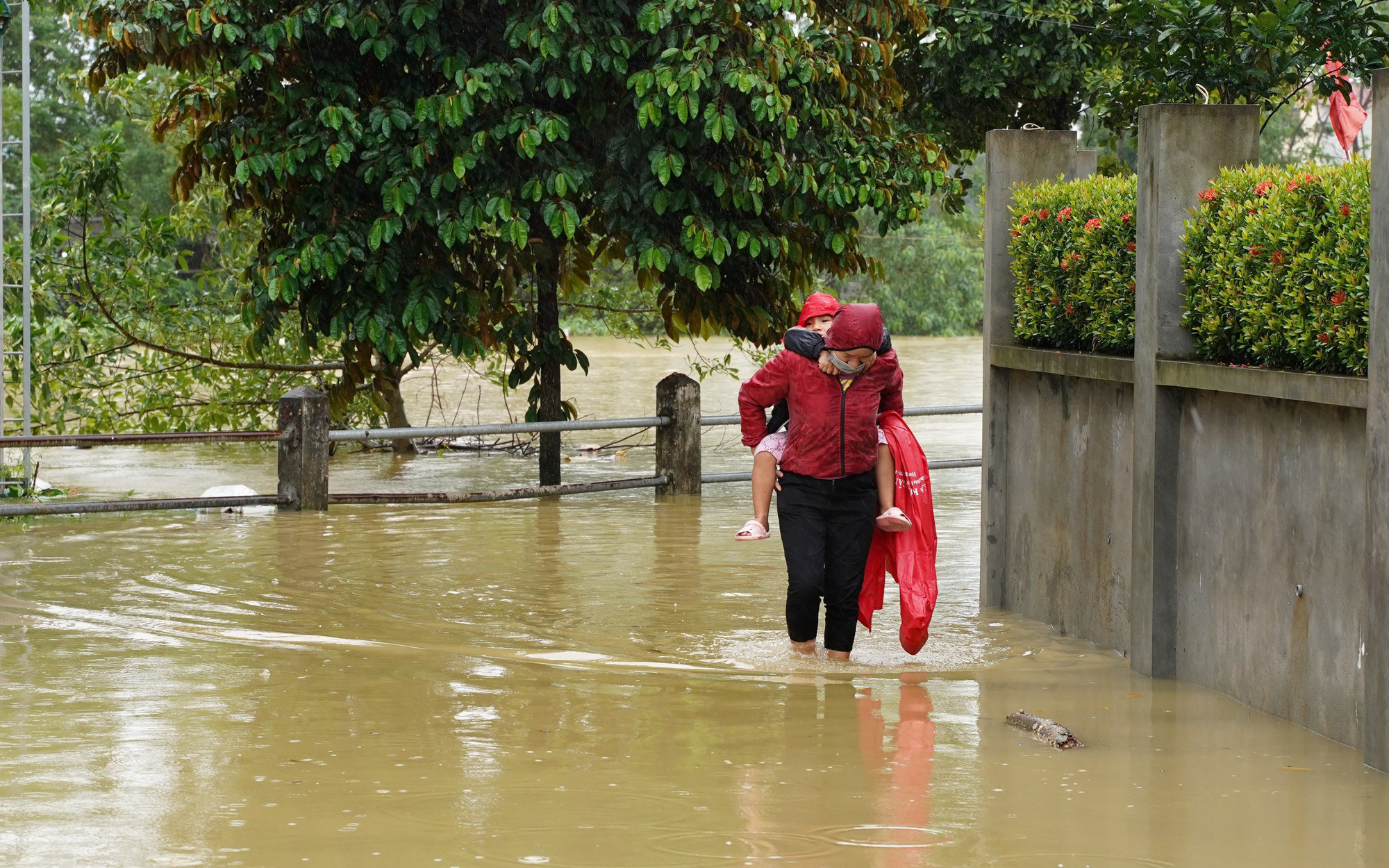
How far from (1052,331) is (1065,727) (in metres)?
2.60

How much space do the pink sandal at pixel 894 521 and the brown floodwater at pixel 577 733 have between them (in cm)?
60

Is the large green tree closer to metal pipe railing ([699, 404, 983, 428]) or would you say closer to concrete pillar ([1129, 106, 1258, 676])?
metal pipe railing ([699, 404, 983, 428])

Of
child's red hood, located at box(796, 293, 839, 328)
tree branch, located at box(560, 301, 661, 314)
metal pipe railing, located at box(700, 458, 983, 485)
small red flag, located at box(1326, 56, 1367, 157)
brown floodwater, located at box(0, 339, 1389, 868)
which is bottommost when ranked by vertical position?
brown floodwater, located at box(0, 339, 1389, 868)

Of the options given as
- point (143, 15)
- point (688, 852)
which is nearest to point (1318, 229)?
point (688, 852)

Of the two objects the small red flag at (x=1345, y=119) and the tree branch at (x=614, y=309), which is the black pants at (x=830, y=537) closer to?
the small red flag at (x=1345, y=119)

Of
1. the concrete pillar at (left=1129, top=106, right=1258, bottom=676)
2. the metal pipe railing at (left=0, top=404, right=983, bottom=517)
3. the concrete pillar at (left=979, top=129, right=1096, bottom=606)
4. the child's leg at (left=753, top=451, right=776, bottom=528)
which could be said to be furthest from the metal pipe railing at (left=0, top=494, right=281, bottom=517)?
the concrete pillar at (left=1129, top=106, right=1258, bottom=676)

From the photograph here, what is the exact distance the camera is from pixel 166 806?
4617mm

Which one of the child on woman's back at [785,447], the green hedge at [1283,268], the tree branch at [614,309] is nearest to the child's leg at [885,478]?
the child on woman's back at [785,447]

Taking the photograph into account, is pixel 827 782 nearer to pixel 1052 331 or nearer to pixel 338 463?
pixel 1052 331

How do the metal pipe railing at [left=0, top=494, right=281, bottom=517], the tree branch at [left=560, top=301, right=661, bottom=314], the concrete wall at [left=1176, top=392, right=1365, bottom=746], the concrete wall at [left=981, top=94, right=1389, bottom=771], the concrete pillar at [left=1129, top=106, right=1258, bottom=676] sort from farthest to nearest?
the tree branch at [left=560, top=301, right=661, bottom=314] → the metal pipe railing at [left=0, top=494, right=281, bottom=517] → the concrete pillar at [left=1129, top=106, right=1258, bottom=676] → the concrete wall at [left=1176, top=392, right=1365, bottom=746] → the concrete wall at [left=981, top=94, right=1389, bottom=771]

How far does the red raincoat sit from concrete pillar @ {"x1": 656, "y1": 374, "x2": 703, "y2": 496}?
19.9 feet

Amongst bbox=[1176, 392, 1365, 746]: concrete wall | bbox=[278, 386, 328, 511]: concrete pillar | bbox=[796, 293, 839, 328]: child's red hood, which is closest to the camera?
bbox=[1176, 392, 1365, 746]: concrete wall

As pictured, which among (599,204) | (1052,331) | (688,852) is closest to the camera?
(688,852)

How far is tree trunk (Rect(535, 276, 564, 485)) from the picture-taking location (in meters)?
13.1
